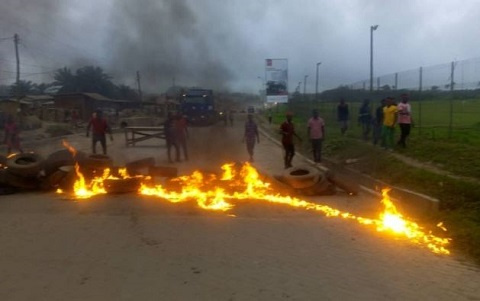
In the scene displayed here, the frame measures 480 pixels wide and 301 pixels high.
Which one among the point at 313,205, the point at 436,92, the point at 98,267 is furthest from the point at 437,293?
the point at 436,92

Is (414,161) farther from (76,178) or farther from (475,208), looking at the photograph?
(76,178)

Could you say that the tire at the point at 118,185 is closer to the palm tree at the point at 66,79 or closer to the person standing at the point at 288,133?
the person standing at the point at 288,133

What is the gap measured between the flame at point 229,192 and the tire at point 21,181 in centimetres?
95

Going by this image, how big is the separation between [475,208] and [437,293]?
358 centimetres

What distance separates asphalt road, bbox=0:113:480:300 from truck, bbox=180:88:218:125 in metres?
30.3

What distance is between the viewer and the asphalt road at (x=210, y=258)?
519 centimetres

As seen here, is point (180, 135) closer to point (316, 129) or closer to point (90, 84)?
point (316, 129)

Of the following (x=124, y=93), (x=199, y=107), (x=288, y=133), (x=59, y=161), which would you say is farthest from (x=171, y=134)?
(x=199, y=107)

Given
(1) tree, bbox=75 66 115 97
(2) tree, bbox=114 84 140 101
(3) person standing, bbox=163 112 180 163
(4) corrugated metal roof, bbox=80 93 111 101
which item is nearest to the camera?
(3) person standing, bbox=163 112 180 163

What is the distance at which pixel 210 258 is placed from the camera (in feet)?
20.6

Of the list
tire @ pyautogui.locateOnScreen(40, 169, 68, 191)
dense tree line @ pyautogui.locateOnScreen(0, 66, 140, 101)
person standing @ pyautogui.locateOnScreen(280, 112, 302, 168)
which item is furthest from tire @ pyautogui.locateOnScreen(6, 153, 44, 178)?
dense tree line @ pyautogui.locateOnScreen(0, 66, 140, 101)

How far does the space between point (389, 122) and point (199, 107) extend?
2707cm

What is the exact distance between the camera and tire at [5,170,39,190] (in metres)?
11.4

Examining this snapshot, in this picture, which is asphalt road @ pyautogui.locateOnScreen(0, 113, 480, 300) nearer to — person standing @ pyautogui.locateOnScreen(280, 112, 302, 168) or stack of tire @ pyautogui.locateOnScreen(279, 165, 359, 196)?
stack of tire @ pyautogui.locateOnScreen(279, 165, 359, 196)
